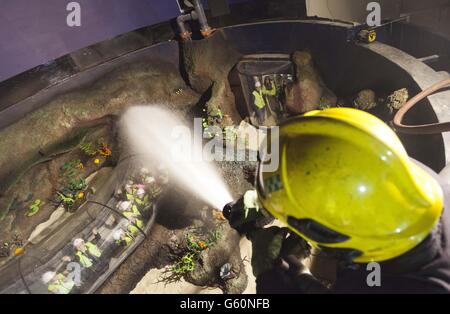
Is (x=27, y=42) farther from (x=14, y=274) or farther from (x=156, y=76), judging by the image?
(x=14, y=274)

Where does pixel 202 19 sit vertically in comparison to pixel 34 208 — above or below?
above

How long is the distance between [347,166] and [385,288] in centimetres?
94

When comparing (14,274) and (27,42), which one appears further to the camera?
(27,42)

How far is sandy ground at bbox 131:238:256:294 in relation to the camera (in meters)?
5.31

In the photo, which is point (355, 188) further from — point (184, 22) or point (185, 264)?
point (184, 22)

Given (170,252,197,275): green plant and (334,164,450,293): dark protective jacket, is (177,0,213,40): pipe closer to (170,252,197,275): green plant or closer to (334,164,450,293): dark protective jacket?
(170,252,197,275): green plant

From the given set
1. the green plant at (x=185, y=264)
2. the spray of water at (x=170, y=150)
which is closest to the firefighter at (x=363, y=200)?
the green plant at (x=185, y=264)

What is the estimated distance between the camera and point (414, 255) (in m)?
2.06

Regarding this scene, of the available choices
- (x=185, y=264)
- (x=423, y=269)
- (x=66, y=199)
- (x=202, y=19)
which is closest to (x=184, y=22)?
(x=202, y=19)

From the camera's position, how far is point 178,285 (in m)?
5.43

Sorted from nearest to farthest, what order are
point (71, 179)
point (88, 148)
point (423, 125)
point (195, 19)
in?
point (423, 125) < point (71, 179) < point (88, 148) < point (195, 19)

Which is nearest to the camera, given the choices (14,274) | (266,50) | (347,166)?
(347,166)

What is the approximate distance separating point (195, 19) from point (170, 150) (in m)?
3.48
